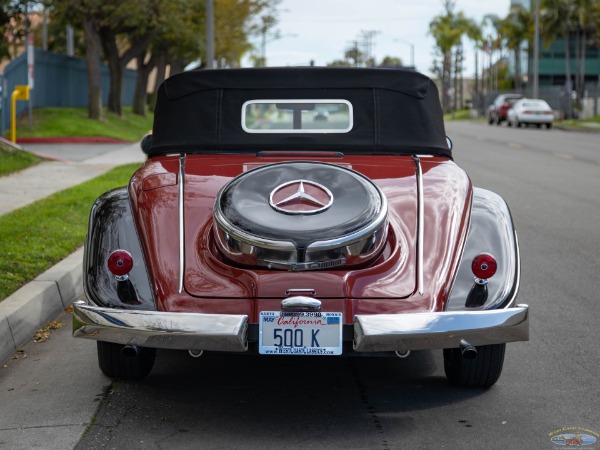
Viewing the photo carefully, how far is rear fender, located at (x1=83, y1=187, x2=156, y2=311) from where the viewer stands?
16.4ft

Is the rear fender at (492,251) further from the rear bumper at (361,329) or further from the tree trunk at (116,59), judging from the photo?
the tree trunk at (116,59)

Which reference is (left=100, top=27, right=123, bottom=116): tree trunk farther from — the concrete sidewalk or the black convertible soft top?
the black convertible soft top

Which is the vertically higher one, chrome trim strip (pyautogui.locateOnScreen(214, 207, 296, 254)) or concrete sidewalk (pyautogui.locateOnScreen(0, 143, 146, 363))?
chrome trim strip (pyautogui.locateOnScreen(214, 207, 296, 254))

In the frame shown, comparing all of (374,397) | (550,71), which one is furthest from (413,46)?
(374,397)

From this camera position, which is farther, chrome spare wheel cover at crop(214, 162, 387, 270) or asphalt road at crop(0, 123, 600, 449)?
chrome spare wheel cover at crop(214, 162, 387, 270)

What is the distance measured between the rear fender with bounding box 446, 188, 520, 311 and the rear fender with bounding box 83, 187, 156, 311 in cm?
144

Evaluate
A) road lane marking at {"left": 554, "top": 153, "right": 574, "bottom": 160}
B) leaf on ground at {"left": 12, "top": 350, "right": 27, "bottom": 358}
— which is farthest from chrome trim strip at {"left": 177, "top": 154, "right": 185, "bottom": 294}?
road lane marking at {"left": 554, "top": 153, "right": 574, "bottom": 160}

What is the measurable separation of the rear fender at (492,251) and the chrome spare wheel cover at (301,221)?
1.40ft

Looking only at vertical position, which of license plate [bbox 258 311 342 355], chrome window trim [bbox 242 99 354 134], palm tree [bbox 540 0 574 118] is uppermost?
palm tree [bbox 540 0 574 118]

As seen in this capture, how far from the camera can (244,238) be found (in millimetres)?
4797

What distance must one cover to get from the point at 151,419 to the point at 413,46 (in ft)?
332

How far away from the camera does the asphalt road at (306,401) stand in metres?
4.63

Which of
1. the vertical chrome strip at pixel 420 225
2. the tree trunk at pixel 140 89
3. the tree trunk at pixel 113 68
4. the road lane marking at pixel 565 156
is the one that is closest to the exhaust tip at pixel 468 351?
the vertical chrome strip at pixel 420 225

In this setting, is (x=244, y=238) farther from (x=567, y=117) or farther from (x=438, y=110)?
(x=567, y=117)
